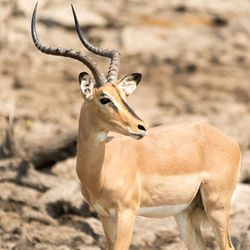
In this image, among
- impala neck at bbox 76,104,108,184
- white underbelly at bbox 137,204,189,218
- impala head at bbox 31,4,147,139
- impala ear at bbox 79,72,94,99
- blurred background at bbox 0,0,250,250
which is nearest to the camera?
impala head at bbox 31,4,147,139

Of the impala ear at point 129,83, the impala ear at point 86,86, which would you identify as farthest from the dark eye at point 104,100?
the impala ear at point 129,83

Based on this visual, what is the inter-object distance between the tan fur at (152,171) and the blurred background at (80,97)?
1.76 meters

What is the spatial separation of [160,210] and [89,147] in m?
1.20

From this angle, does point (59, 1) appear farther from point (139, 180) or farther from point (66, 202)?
point (139, 180)

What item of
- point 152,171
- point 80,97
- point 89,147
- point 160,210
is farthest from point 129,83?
point 80,97

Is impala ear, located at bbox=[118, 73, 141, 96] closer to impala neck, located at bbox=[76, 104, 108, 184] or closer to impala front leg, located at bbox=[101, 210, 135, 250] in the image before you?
impala neck, located at bbox=[76, 104, 108, 184]

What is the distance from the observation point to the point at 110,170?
20.1ft

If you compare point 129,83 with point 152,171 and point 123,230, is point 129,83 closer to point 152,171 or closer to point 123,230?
point 152,171

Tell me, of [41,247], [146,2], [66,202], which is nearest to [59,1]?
[146,2]

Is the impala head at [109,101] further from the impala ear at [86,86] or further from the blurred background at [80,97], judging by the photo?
the blurred background at [80,97]

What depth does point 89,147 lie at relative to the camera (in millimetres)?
6020

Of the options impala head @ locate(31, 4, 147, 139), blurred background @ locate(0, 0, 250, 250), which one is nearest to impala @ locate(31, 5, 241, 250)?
impala head @ locate(31, 4, 147, 139)

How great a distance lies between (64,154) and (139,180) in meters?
4.35

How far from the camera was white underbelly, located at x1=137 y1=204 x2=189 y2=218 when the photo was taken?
6426 millimetres
